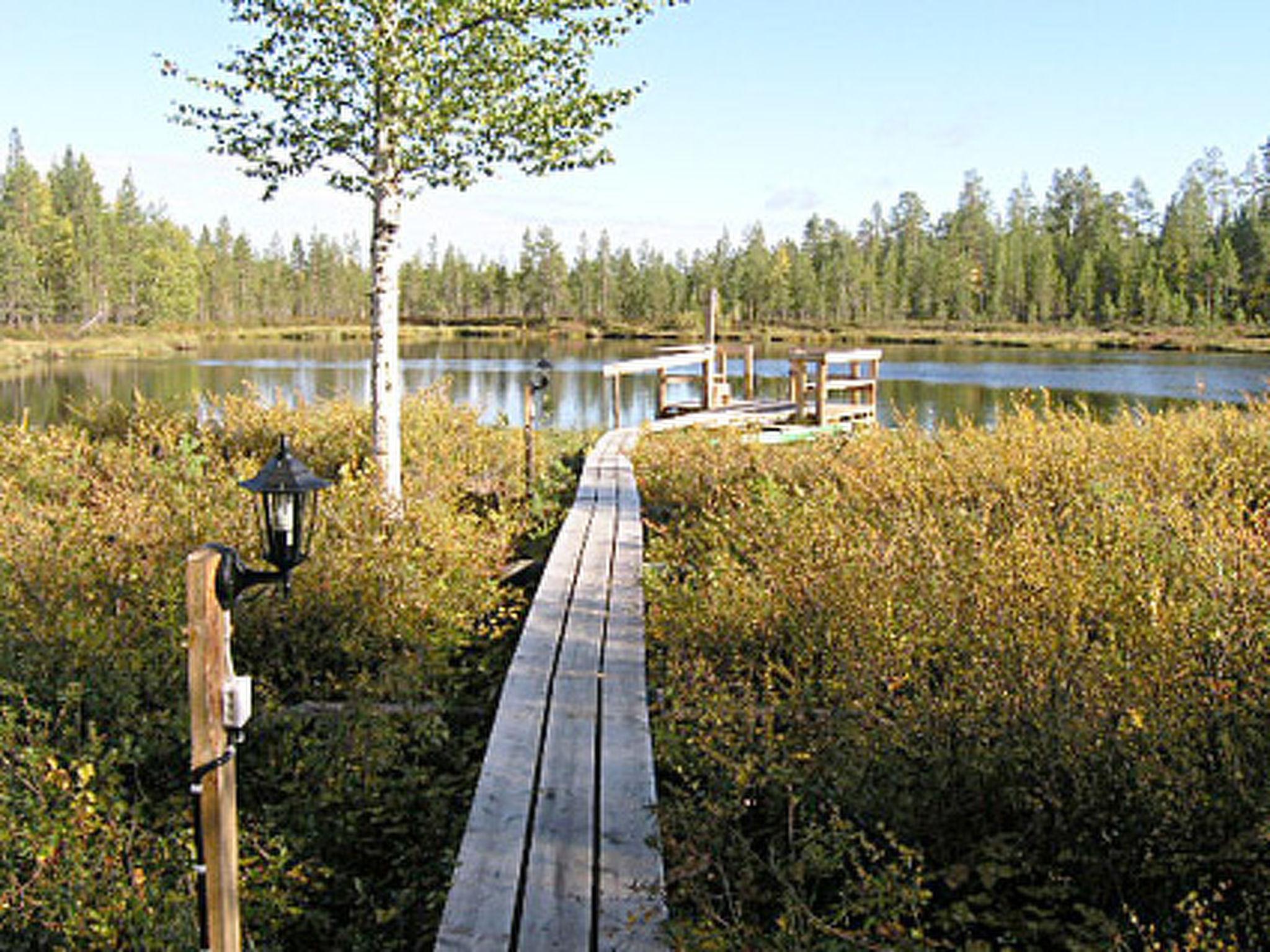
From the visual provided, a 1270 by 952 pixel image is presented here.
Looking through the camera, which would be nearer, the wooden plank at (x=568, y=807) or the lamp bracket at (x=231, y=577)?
the lamp bracket at (x=231, y=577)

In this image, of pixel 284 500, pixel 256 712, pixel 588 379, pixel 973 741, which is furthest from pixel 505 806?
pixel 588 379

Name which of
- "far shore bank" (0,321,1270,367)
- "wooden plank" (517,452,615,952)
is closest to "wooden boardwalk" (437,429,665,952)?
"wooden plank" (517,452,615,952)

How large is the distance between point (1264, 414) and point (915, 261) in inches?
3203

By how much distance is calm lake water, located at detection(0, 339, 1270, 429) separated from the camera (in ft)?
89.9

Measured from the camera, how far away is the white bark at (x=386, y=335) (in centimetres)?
847

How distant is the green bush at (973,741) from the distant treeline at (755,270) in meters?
68.6

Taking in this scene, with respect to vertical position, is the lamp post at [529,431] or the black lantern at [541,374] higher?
the black lantern at [541,374]

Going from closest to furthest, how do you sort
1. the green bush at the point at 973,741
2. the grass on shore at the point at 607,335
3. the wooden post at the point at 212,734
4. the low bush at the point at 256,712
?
the wooden post at the point at 212,734 < the green bush at the point at 973,741 < the low bush at the point at 256,712 < the grass on shore at the point at 607,335

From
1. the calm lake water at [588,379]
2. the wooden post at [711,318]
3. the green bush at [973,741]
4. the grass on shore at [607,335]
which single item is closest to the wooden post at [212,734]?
the green bush at [973,741]

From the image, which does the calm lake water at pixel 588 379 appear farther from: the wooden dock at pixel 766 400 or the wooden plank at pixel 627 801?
the wooden plank at pixel 627 801

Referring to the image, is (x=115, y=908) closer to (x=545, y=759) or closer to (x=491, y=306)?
(x=545, y=759)

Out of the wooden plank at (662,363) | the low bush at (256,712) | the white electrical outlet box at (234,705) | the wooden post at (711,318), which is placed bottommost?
the low bush at (256,712)

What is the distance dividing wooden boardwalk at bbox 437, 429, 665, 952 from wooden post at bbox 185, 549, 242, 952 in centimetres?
61

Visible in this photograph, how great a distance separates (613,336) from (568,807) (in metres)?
78.1
